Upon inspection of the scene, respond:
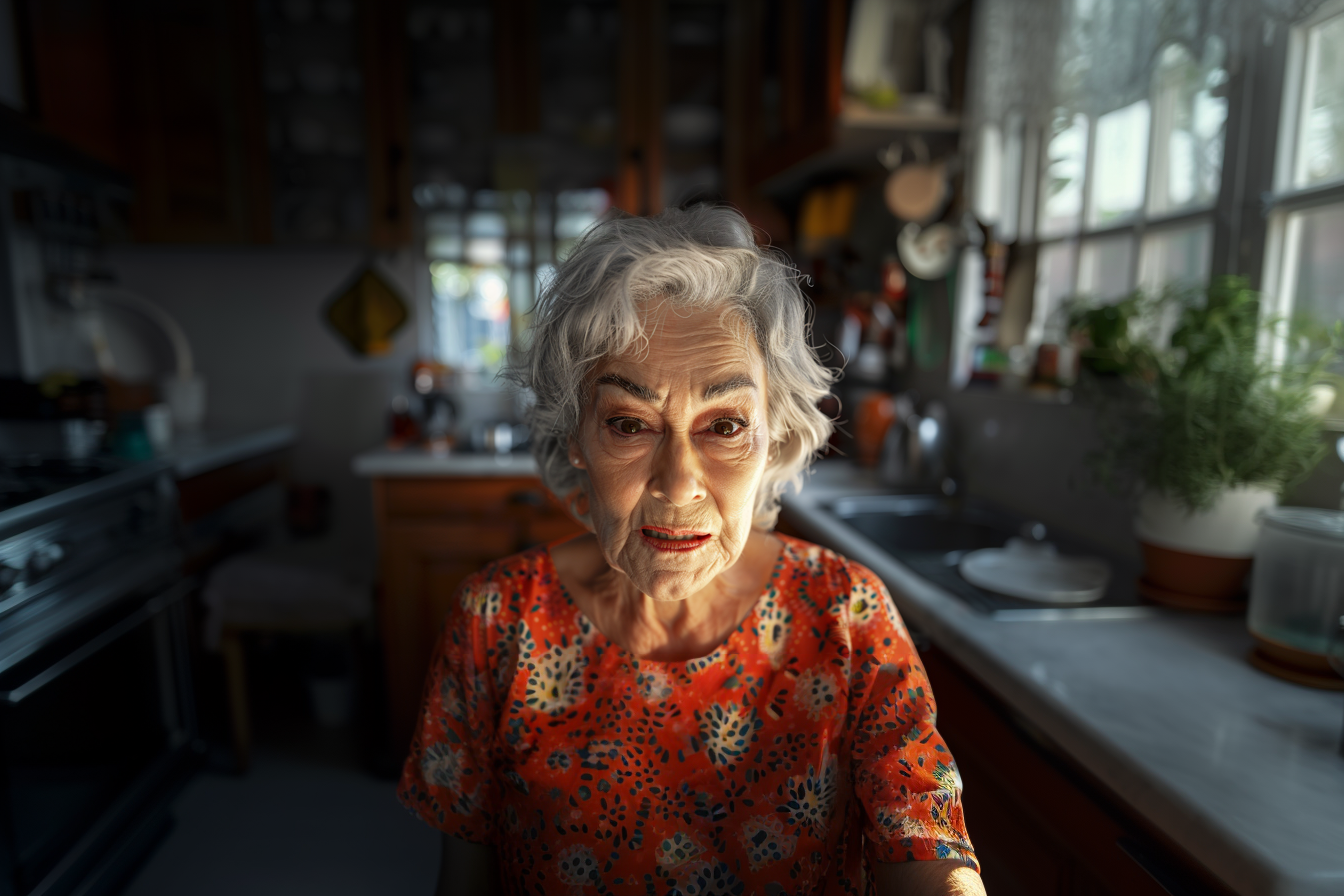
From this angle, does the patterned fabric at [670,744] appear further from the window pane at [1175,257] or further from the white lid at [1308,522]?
the window pane at [1175,257]

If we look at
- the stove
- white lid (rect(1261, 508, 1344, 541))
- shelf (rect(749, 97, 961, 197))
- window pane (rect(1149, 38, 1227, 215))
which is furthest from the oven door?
window pane (rect(1149, 38, 1227, 215))

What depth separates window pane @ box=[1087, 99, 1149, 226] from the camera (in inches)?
63.4

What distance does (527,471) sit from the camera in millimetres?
2387

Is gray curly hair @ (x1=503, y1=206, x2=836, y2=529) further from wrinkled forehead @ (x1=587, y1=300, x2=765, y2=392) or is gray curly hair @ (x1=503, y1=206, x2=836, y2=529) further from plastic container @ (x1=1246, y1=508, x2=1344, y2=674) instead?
plastic container @ (x1=1246, y1=508, x2=1344, y2=674)

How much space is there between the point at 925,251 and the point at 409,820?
2184 millimetres

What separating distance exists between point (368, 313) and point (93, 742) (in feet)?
6.17

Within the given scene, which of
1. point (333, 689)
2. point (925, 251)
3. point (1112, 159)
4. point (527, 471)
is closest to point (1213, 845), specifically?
point (1112, 159)

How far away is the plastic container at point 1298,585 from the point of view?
2.98 ft

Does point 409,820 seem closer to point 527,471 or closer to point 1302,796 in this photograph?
point 527,471

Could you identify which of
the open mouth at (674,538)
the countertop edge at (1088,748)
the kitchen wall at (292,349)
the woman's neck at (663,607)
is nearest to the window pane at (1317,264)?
the countertop edge at (1088,748)

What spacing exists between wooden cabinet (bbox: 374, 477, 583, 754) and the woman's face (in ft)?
5.16

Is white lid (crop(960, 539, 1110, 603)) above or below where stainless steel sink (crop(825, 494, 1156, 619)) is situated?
above

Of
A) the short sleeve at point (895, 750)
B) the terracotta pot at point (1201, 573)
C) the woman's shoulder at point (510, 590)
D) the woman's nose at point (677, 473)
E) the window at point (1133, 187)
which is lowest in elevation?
the short sleeve at point (895, 750)

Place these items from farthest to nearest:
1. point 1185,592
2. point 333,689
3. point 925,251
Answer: point 333,689
point 925,251
point 1185,592
